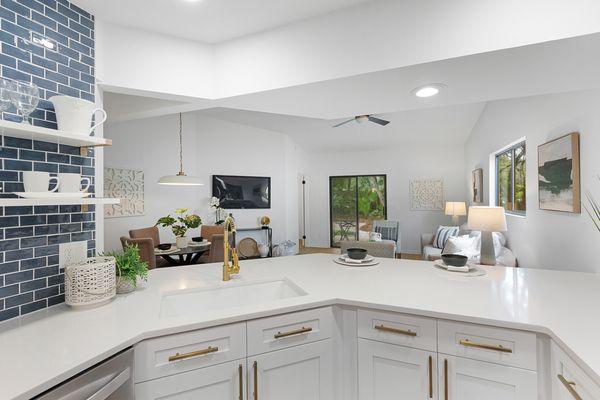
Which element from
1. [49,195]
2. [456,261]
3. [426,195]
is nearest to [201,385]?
[49,195]

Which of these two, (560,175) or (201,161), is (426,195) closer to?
(560,175)

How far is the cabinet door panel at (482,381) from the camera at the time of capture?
3.61 ft

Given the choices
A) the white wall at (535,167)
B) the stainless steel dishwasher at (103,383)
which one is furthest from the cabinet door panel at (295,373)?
the white wall at (535,167)

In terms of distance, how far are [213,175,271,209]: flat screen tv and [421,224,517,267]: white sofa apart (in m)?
3.10

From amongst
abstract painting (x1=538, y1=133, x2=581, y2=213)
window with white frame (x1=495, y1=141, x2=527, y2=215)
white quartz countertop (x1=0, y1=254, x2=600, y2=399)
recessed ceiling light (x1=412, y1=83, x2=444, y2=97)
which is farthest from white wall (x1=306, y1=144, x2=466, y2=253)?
recessed ceiling light (x1=412, y1=83, x2=444, y2=97)

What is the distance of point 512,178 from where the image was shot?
3910 millimetres

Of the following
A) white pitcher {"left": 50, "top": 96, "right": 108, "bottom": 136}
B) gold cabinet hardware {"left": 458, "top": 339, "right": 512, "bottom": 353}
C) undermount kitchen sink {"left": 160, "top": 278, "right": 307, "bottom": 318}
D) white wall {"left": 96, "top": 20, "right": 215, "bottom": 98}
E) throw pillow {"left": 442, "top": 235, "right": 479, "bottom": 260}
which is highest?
white wall {"left": 96, "top": 20, "right": 215, "bottom": 98}

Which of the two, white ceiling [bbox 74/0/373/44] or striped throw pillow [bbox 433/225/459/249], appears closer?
white ceiling [bbox 74/0/373/44]

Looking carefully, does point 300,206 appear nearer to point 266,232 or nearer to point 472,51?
point 266,232

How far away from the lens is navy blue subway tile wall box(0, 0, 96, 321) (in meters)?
1.13

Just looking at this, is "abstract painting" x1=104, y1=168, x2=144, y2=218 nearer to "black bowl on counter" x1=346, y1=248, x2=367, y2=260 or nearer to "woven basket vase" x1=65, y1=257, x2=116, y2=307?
"woven basket vase" x1=65, y1=257, x2=116, y2=307

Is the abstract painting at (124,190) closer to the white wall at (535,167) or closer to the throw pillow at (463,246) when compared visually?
the throw pillow at (463,246)

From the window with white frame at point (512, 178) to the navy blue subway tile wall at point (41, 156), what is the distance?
4.05 meters

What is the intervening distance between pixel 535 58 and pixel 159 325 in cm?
185
